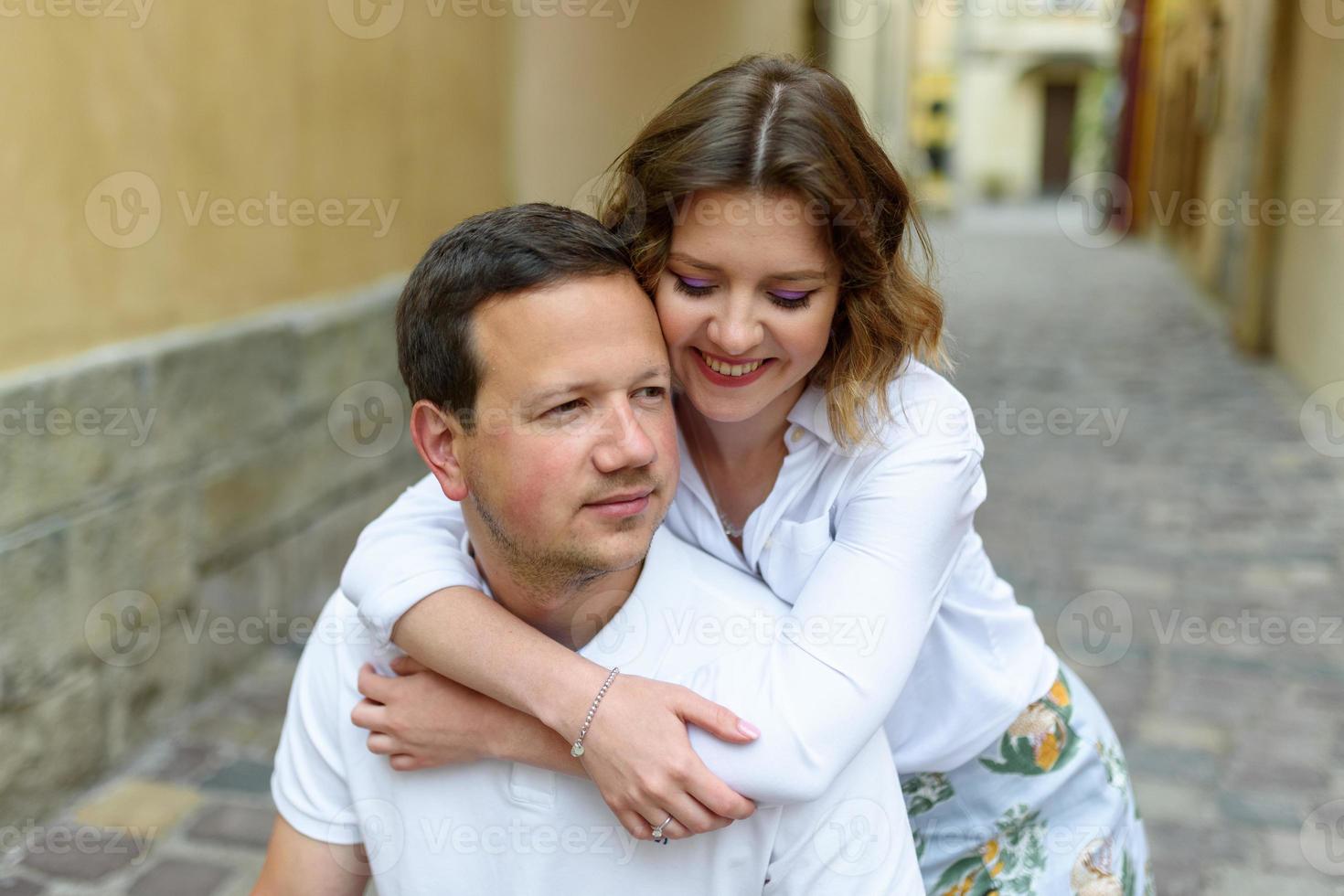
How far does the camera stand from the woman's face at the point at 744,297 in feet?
6.13

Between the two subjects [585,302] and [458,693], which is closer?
[585,302]

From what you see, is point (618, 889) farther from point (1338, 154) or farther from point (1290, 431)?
point (1338, 154)

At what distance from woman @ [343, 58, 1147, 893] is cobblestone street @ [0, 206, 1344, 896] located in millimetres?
546

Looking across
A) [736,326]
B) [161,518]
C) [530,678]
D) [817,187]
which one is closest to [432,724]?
[530,678]

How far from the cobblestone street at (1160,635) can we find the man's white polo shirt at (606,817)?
960 mm

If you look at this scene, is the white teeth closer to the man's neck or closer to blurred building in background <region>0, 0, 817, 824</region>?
the man's neck

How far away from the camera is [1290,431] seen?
25.0 feet

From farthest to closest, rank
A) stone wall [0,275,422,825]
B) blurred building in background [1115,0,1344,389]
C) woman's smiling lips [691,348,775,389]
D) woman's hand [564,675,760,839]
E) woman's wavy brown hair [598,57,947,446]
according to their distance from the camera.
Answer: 1. blurred building in background [1115,0,1344,389]
2. stone wall [0,275,422,825]
3. woman's smiling lips [691,348,775,389]
4. woman's wavy brown hair [598,57,947,446]
5. woman's hand [564,675,760,839]

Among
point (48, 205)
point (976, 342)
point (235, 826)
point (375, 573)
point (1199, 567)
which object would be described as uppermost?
point (48, 205)

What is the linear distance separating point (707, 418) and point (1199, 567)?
3874 mm

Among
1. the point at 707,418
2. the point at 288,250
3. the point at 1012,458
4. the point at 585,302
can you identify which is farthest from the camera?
the point at 1012,458

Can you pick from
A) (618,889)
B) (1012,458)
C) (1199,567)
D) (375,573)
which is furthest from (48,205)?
(1012,458)

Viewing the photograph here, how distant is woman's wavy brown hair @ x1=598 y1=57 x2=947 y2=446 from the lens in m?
1.86

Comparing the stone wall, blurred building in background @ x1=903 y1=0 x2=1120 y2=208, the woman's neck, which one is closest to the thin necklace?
the woman's neck
